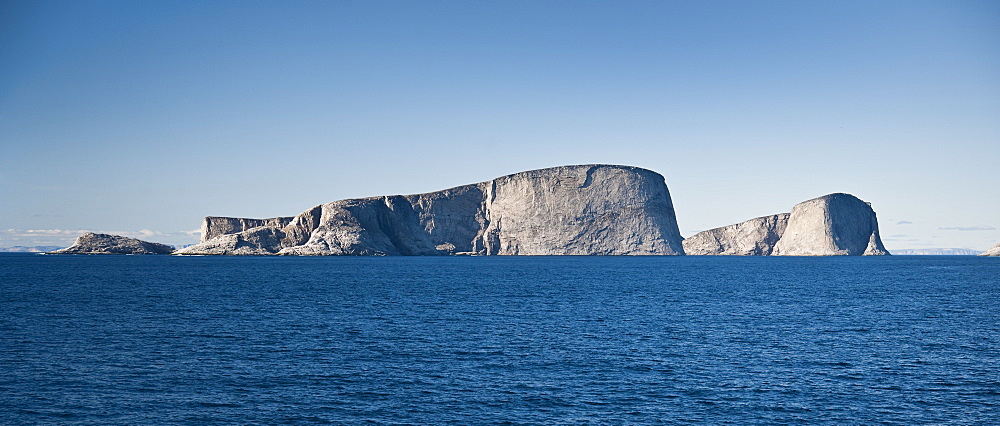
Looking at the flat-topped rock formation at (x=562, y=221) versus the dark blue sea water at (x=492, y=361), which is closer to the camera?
the dark blue sea water at (x=492, y=361)

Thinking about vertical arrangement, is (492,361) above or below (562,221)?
below

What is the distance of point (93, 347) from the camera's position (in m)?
32.2

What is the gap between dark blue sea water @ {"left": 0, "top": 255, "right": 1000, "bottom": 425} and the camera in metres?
22.3

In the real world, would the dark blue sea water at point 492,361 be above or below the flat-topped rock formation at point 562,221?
below

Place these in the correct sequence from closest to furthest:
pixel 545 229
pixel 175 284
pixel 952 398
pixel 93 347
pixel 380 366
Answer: pixel 952 398
pixel 380 366
pixel 93 347
pixel 175 284
pixel 545 229

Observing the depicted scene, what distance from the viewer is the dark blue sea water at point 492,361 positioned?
2230 cm

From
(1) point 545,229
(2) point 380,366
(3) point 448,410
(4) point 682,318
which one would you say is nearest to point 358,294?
(4) point 682,318

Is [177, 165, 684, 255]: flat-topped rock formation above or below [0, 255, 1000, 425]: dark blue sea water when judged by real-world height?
above

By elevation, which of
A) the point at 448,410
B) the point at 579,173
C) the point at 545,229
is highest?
the point at 579,173

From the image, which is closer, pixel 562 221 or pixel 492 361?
pixel 492 361

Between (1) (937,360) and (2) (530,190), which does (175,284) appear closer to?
(1) (937,360)

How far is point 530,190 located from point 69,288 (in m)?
142

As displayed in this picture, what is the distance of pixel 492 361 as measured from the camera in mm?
30078

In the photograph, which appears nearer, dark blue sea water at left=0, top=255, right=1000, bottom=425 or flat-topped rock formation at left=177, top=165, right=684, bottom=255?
dark blue sea water at left=0, top=255, right=1000, bottom=425
